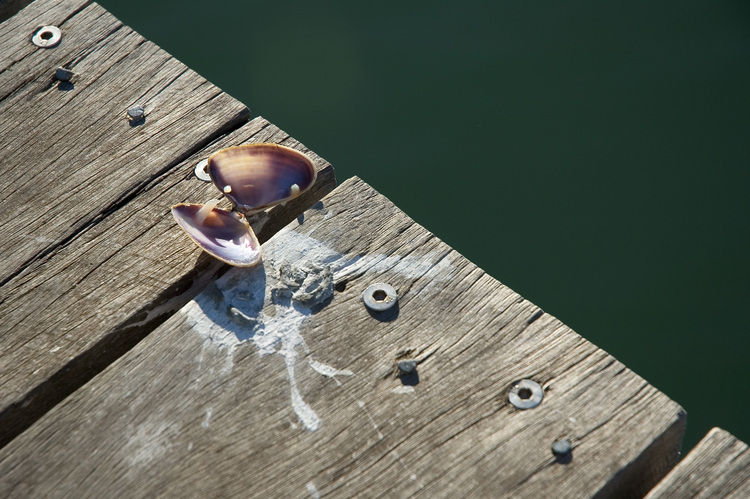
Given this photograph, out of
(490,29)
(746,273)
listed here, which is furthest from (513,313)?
(490,29)

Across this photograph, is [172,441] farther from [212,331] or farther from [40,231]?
[40,231]

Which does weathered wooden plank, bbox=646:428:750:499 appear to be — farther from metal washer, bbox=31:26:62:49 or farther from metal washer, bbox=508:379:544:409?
metal washer, bbox=31:26:62:49

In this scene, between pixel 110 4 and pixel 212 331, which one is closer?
pixel 212 331

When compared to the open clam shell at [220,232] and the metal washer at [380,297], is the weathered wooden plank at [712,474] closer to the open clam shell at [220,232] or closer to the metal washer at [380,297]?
the metal washer at [380,297]

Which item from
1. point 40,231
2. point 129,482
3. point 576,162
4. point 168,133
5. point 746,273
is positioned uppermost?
point 168,133

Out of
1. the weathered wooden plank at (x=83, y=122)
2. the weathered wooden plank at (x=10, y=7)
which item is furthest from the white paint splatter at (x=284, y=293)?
the weathered wooden plank at (x=10, y=7)

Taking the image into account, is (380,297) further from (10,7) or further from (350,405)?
(10,7)

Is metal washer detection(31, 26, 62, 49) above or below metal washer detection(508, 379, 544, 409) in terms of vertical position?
above

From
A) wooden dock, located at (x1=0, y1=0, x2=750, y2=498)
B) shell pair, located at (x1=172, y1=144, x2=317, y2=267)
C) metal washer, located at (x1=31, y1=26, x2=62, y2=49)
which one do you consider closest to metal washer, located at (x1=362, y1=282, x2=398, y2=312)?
wooden dock, located at (x1=0, y1=0, x2=750, y2=498)
